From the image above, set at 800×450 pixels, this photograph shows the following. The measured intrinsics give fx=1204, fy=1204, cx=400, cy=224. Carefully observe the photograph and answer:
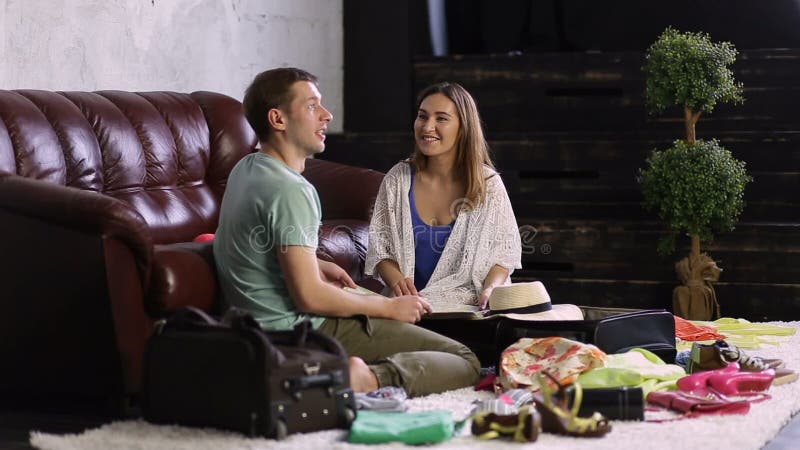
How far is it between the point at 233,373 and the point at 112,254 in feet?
1.97

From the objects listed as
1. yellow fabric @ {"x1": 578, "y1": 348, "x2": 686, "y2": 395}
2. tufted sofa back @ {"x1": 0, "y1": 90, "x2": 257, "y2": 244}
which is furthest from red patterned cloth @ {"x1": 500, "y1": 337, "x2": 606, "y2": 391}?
tufted sofa back @ {"x1": 0, "y1": 90, "x2": 257, "y2": 244}

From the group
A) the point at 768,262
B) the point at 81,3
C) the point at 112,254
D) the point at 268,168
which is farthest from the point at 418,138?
the point at 768,262

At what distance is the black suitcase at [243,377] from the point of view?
A: 277 cm

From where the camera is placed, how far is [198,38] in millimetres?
5449

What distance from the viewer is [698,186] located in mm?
5230

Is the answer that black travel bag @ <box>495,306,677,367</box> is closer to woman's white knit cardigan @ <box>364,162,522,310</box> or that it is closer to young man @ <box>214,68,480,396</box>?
young man @ <box>214,68,480,396</box>

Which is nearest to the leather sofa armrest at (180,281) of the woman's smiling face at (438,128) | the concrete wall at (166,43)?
the woman's smiling face at (438,128)

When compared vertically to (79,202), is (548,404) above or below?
below

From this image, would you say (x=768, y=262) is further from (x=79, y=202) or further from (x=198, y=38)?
(x=79, y=202)

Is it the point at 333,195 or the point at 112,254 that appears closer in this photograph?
the point at 112,254

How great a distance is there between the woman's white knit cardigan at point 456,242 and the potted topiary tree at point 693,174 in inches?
58.5

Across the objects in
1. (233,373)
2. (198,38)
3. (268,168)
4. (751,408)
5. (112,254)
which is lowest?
(751,408)

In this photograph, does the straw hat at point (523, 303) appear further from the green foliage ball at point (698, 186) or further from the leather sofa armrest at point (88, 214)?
the green foliage ball at point (698, 186)

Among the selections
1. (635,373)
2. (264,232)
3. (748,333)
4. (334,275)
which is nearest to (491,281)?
(334,275)
